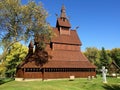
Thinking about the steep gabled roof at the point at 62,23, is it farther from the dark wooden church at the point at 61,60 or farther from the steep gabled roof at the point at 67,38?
the steep gabled roof at the point at 67,38

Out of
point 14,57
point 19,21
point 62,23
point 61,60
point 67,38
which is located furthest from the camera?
point 14,57

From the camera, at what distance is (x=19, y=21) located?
35.9m

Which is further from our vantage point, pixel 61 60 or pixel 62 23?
pixel 62 23

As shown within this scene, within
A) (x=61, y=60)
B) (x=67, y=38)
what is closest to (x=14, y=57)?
(x=67, y=38)

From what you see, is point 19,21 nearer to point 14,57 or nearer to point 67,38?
point 67,38

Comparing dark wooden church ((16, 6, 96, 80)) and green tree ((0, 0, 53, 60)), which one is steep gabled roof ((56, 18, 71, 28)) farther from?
green tree ((0, 0, 53, 60))

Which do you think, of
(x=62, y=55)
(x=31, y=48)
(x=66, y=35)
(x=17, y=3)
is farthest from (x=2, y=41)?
(x=66, y=35)

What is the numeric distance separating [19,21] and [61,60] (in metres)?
16.0

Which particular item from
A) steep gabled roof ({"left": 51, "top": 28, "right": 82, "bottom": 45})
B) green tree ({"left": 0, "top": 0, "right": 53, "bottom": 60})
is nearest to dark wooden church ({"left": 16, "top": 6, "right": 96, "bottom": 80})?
steep gabled roof ({"left": 51, "top": 28, "right": 82, "bottom": 45})

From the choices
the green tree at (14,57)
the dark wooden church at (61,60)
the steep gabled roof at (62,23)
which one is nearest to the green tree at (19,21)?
the dark wooden church at (61,60)

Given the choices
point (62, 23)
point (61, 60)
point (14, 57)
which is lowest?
point (61, 60)

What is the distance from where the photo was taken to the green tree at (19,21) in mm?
A: 34469

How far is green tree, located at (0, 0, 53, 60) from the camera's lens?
34469mm

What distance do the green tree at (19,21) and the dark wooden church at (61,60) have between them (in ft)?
27.5
